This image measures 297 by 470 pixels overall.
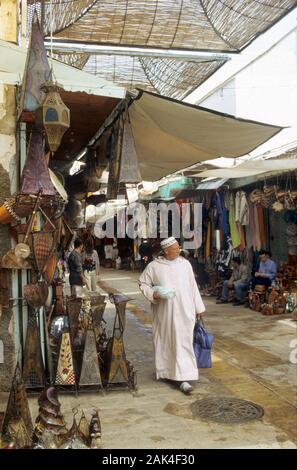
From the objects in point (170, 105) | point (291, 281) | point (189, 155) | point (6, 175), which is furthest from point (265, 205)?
point (6, 175)

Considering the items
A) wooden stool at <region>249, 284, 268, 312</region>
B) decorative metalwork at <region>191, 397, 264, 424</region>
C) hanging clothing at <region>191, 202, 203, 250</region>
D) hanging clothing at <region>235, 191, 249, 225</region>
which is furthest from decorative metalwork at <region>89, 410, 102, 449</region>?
hanging clothing at <region>191, 202, 203, 250</region>

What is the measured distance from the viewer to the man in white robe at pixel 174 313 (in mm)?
5039

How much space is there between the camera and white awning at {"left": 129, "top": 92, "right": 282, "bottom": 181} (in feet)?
16.2

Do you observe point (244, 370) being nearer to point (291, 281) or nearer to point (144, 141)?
point (144, 141)

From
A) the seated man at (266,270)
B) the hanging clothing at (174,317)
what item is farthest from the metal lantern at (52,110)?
the seated man at (266,270)

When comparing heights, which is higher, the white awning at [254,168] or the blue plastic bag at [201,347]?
the white awning at [254,168]

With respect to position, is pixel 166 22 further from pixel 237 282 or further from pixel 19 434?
pixel 19 434

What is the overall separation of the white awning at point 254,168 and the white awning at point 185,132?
116 cm

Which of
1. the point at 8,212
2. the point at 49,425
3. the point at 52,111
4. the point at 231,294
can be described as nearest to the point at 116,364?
the point at 8,212

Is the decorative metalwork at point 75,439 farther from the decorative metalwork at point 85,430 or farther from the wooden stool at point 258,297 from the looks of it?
the wooden stool at point 258,297

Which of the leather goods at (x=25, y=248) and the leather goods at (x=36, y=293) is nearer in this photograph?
the leather goods at (x=25, y=248)

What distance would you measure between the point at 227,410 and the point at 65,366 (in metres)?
1.60

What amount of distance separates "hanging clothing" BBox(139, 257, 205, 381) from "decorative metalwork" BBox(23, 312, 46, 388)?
1.21 m

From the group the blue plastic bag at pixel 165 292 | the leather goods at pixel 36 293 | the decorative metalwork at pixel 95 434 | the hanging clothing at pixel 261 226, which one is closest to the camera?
the decorative metalwork at pixel 95 434
